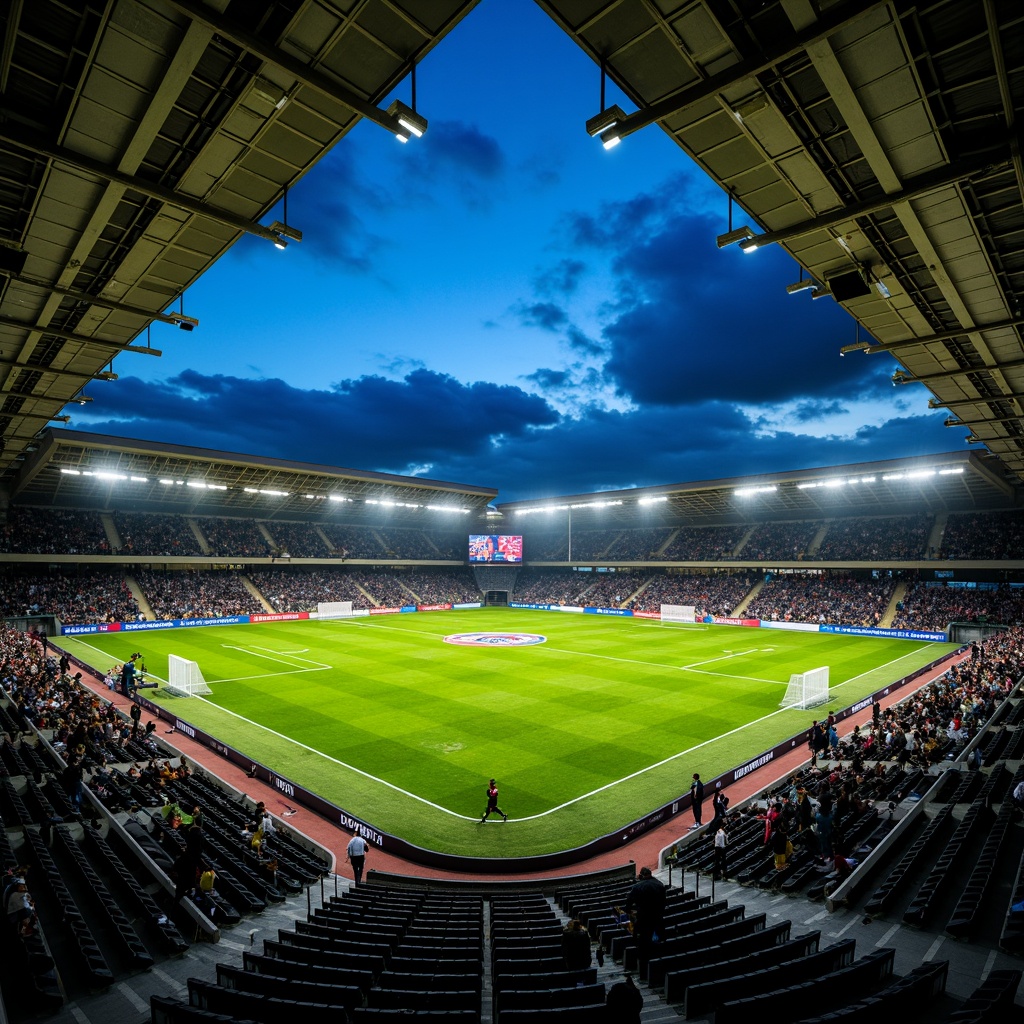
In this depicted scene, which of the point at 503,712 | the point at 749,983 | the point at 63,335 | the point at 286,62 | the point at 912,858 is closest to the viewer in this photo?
the point at 749,983

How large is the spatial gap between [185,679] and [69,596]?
29.6 metres

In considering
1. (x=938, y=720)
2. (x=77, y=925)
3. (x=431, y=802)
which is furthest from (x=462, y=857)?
(x=938, y=720)

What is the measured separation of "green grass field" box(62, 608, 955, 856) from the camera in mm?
17875

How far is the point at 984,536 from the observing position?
49375 mm

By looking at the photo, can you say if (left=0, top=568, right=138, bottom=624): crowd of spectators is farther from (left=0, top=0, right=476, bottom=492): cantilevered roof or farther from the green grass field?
(left=0, top=0, right=476, bottom=492): cantilevered roof

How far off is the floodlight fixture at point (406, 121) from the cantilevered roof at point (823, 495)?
47.2 metres

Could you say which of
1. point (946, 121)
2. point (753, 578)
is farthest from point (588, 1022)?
point (753, 578)

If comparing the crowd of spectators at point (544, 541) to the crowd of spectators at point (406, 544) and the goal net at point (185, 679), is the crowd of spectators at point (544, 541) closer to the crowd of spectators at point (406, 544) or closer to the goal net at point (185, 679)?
the crowd of spectators at point (406, 544)

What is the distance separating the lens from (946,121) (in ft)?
25.8

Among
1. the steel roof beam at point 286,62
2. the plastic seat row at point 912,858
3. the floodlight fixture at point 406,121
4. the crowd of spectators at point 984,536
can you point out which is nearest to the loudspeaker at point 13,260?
the steel roof beam at point 286,62

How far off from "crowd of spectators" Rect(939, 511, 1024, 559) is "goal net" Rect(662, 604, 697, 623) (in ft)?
70.6

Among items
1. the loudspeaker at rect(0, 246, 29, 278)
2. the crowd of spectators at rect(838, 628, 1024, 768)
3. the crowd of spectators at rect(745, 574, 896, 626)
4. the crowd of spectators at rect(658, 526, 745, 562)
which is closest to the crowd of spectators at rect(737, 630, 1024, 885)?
the crowd of spectators at rect(838, 628, 1024, 768)

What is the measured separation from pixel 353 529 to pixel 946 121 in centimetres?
7552

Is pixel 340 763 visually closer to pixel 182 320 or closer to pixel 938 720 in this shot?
pixel 182 320
